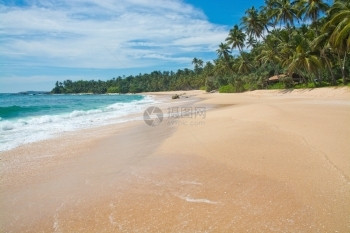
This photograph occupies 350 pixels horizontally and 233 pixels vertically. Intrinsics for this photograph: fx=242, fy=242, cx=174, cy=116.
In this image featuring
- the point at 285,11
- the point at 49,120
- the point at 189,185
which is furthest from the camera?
the point at 285,11

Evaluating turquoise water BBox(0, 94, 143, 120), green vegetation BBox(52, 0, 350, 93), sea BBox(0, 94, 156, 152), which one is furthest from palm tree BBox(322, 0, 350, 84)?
turquoise water BBox(0, 94, 143, 120)

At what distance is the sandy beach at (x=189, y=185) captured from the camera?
12.4ft

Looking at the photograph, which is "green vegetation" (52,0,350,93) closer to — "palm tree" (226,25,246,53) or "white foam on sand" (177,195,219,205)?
"palm tree" (226,25,246,53)

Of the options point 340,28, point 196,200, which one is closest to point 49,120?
point 196,200

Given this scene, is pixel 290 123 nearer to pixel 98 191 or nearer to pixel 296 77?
pixel 98 191

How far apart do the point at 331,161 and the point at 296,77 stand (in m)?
43.0

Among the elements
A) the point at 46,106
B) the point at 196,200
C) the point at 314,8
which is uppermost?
the point at 314,8

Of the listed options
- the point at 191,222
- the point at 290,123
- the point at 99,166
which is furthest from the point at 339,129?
the point at 99,166

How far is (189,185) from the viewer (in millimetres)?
5078

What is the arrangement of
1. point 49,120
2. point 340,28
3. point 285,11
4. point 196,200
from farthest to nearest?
1. point 285,11
2. point 340,28
3. point 49,120
4. point 196,200

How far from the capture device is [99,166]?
679 cm

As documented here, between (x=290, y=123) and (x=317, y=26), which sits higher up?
(x=317, y=26)

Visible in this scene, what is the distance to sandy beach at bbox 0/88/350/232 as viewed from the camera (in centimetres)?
379

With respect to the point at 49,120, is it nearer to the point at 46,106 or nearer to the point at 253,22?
the point at 46,106
